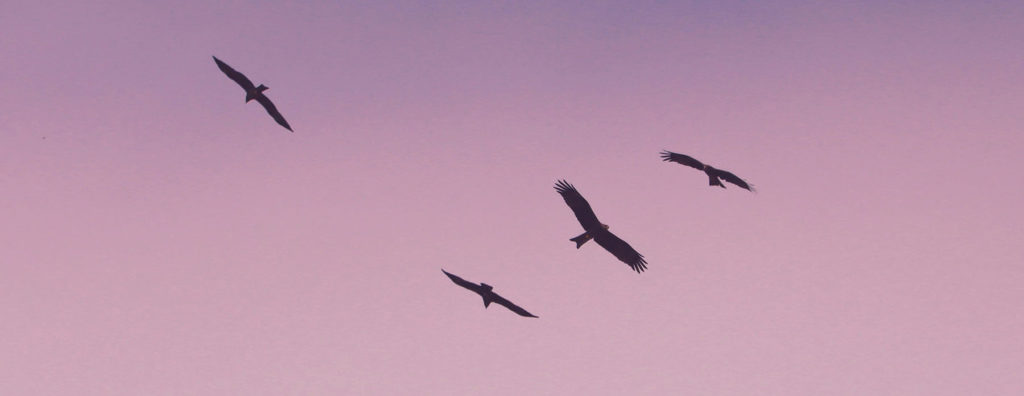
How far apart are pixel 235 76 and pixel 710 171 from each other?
39.8 ft

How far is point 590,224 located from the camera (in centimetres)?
2014

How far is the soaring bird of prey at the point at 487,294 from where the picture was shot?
2072 cm

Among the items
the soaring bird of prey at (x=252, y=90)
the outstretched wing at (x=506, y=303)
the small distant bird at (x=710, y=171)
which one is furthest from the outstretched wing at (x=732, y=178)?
the soaring bird of prey at (x=252, y=90)

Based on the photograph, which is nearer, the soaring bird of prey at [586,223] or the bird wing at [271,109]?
the soaring bird of prey at [586,223]

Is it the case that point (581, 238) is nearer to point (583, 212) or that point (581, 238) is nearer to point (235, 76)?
point (583, 212)

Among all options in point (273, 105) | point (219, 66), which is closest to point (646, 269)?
point (273, 105)

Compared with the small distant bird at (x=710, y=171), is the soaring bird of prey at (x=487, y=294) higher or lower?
lower

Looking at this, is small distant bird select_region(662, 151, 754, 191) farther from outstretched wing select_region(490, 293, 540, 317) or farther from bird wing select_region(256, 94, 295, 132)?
bird wing select_region(256, 94, 295, 132)

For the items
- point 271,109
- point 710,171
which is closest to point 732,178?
point 710,171

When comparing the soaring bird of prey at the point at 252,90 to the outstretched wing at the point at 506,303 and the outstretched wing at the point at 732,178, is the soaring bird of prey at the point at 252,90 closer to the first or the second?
the outstretched wing at the point at 506,303

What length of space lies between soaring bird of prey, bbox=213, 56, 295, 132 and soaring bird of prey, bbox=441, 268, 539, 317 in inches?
228

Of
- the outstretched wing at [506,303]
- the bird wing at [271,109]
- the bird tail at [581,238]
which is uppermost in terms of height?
the bird wing at [271,109]

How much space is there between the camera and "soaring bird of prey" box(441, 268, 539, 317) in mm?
20719

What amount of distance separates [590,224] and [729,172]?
432cm
